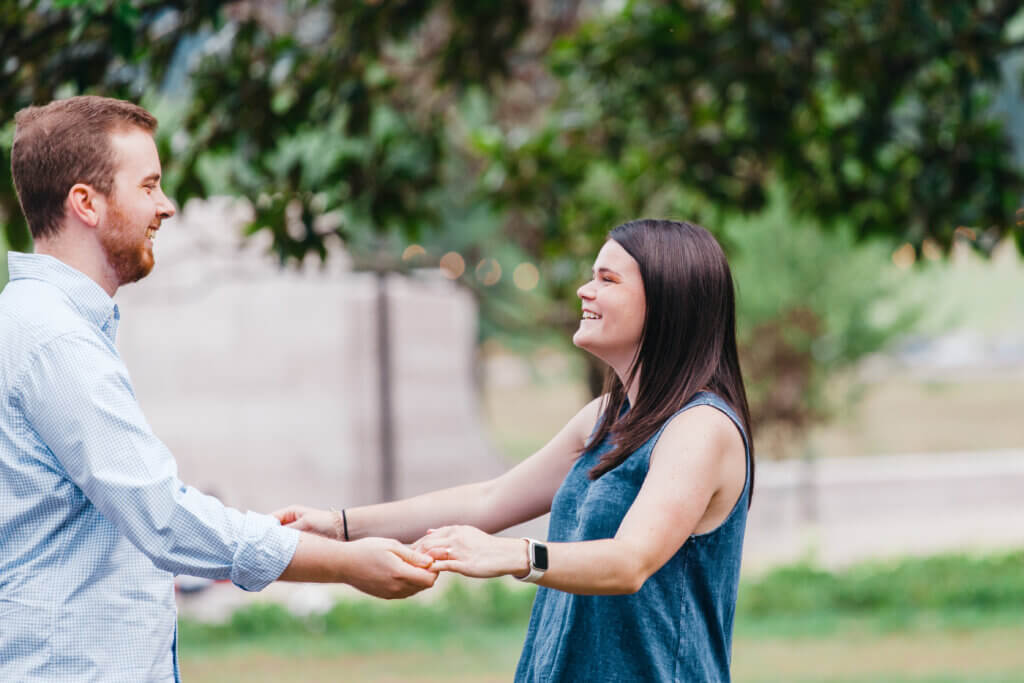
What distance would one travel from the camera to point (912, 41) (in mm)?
5945

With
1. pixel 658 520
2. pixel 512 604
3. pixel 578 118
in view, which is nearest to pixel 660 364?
pixel 658 520

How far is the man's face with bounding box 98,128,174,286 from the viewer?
2268mm

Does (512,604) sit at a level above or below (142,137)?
below

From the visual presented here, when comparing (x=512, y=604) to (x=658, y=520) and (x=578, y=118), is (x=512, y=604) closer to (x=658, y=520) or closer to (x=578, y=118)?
(x=578, y=118)

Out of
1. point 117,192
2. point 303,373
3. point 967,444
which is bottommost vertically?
point 967,444

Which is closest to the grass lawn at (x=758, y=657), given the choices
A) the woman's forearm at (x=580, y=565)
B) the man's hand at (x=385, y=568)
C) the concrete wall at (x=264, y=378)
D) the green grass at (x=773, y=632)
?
the green grass at (x=773, y=632)

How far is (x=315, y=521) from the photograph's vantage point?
296cm

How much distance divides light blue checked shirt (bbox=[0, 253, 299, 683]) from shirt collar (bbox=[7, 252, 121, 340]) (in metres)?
0.02

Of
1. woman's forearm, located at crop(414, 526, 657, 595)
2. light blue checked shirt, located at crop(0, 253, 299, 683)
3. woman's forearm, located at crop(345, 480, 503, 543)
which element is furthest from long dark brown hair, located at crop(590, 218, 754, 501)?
light blue checked shirt, located at crop(0, 253, 299, 683)

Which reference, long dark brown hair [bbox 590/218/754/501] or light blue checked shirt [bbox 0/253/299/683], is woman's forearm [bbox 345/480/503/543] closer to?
long dark brown hair [bbox 590/218/754/501]

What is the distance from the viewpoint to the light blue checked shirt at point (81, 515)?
209 centimetres

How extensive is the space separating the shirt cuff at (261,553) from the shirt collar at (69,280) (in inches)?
18.4

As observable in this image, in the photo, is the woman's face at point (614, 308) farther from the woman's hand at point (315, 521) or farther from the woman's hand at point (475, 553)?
the woman's hand at point (315, 521)

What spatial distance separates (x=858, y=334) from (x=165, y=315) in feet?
28.8
